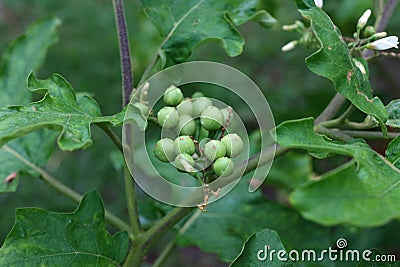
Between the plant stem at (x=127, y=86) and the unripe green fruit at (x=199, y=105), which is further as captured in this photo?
the plant stem at (x=127, y=86)

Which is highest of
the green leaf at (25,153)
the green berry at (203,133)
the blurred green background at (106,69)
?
the green berry at (203,133)

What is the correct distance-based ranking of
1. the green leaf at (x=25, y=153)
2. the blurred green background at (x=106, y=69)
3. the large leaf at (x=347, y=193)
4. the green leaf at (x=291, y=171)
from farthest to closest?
the blurred green background at (x=106, y=69)
the green leaf at (x=291, y=171)
the green leaf at (x=25, y=153)
the large leaf at (x=347, y=193)

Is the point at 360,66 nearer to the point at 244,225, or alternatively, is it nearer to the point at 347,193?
the point at 347,193

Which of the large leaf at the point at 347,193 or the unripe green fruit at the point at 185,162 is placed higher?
the large leaf at the point at 347,193

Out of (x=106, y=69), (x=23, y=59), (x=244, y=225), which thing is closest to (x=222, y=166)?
(x=244, y=225)

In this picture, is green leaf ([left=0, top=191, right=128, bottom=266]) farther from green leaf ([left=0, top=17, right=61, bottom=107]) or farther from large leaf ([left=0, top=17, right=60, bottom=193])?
green leaf ([left=0, top=17, right=61, bottom=107])

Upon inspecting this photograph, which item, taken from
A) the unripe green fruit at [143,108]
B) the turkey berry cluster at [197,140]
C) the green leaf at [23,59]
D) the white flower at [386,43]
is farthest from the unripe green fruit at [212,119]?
the green leaf at [23,59]

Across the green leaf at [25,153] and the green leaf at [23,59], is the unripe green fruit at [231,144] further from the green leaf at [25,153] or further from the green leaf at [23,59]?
the green leaf at [23,59]
